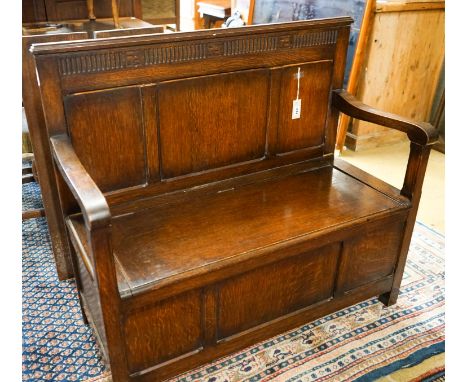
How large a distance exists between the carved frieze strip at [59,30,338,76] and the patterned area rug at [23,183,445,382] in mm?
1033

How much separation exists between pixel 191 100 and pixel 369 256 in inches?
36.0

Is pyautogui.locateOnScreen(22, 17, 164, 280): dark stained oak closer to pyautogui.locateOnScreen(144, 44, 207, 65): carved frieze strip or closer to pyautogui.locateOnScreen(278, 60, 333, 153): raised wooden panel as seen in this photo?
pyautogui.locateOnScreen(144, 44, 207, 65): carved frieze strip

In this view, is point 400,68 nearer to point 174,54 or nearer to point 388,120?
point 388,120

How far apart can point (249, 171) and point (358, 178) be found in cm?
46

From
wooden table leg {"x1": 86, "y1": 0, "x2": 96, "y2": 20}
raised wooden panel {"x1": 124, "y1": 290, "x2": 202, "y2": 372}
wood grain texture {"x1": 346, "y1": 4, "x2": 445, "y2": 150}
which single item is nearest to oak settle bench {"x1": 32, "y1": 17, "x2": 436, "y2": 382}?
raised wooden panel {"x1": 124, "y1": 290, "x2": 202, "y2": 372}

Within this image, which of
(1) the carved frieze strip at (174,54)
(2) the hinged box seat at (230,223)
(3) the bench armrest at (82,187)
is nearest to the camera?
(3) the bench armrest at (82,187)

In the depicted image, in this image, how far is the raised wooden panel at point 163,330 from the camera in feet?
4.38

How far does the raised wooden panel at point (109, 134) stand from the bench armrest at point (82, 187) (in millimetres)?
77

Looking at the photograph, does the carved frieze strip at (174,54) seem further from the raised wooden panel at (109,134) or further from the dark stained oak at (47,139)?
the dark stained oak at (47,139)

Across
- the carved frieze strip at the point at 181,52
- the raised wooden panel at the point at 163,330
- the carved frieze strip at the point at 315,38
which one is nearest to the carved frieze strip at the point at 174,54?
the carved frieze strip at the point at 181,52

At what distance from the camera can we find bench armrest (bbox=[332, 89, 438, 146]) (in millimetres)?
1600

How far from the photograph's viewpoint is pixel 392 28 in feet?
10.0

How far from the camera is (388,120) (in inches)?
67.0

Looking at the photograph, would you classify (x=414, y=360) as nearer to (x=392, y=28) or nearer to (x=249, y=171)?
(x=249, y=171)
